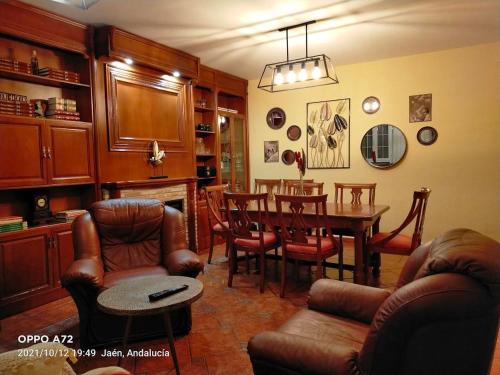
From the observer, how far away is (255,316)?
2.93m

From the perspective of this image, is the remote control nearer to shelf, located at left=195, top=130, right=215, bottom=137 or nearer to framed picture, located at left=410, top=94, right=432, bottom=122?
shelf, located at left=195, top=130, right=215, bottom=137

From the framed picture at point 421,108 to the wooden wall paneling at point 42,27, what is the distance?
425cm

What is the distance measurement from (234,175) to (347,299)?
14.2 feet

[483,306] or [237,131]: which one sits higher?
[237,131]

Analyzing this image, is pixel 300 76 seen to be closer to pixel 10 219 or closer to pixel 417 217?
pixel 417 217

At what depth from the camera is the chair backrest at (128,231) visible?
289 cm

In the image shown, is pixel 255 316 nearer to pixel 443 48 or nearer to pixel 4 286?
pixel 4 286

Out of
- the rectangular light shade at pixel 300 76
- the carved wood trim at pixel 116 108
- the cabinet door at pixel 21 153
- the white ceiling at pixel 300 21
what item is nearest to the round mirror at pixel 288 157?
the rectangular light shade at pixel 300 76

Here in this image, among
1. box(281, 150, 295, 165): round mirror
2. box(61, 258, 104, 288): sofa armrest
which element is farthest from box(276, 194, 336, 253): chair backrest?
box(281, 150, 295, 165): round mirror

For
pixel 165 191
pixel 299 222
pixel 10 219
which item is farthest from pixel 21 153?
pixel 299 222

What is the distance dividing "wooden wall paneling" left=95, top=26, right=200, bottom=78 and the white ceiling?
0.09 meters

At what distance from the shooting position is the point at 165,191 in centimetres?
448

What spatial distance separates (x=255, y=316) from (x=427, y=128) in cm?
368

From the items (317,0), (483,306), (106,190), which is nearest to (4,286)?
(106,190)
